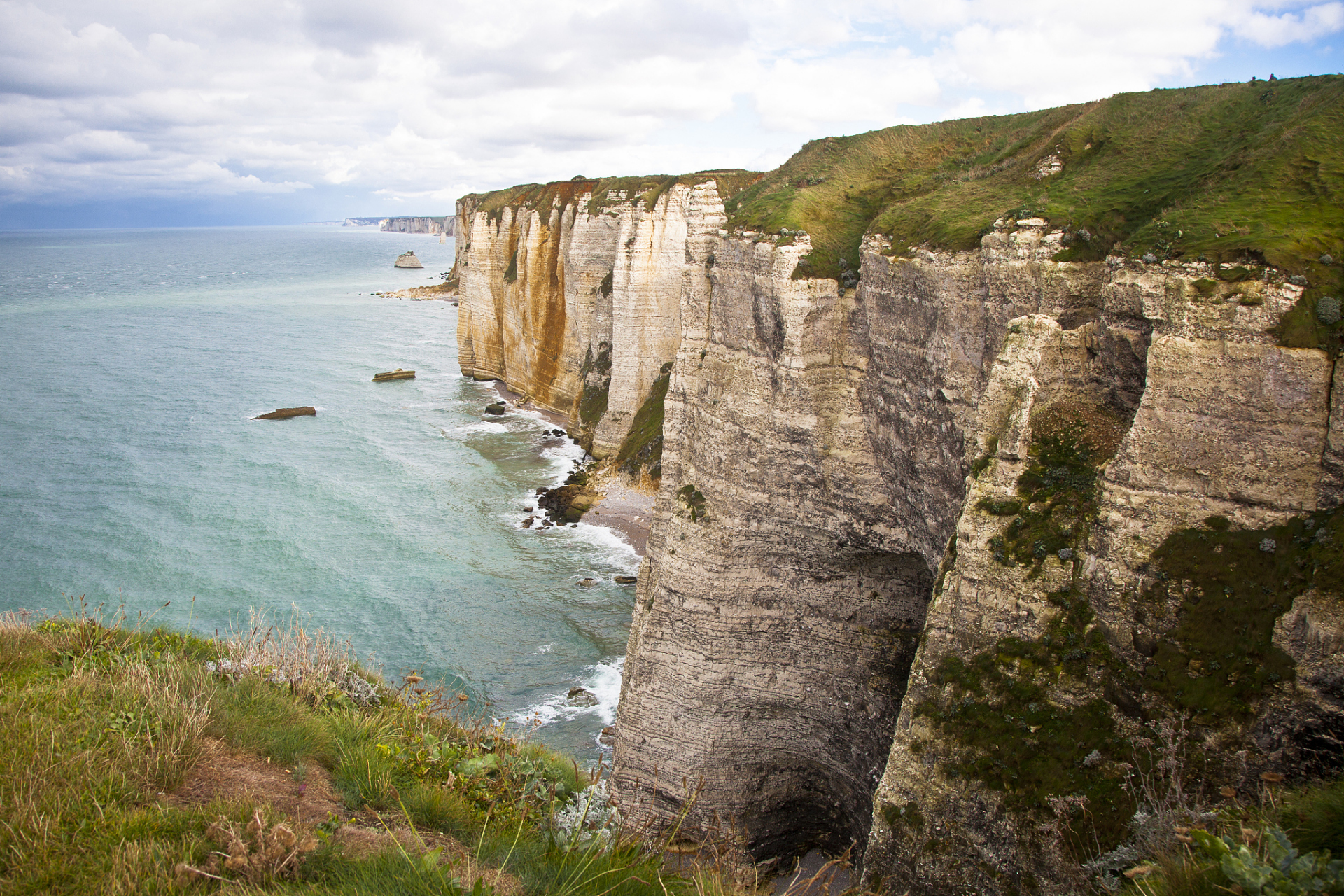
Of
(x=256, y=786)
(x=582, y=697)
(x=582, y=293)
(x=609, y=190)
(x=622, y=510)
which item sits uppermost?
(x=609, y=190)

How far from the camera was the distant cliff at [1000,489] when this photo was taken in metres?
11.5

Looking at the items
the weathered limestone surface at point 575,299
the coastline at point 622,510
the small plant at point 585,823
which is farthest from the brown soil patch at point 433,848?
the coastline at point 622,510

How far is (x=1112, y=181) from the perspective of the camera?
15.6 metres

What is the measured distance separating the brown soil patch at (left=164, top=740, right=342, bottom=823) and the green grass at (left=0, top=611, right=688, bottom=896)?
0.35 feet

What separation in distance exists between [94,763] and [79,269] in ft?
761

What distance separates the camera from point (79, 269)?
186625 mm

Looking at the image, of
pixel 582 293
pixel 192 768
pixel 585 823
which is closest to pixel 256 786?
pixel 192 768

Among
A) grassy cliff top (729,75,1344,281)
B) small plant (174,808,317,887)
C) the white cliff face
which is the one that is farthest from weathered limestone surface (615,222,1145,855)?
small plant (174,808,317,887)

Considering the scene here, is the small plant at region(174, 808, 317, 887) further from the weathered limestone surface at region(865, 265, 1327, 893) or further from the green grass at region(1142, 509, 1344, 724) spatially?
the green grass at region(1142, 509, 1344, 724)

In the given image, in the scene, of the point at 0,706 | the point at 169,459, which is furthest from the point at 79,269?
the point at 0,706

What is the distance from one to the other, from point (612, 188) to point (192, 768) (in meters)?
53.3

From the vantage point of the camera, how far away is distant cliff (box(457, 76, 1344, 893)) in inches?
452

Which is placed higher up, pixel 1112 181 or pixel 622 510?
pixel 1112 181

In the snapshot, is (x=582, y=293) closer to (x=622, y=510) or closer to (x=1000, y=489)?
(x=622, y=510)
